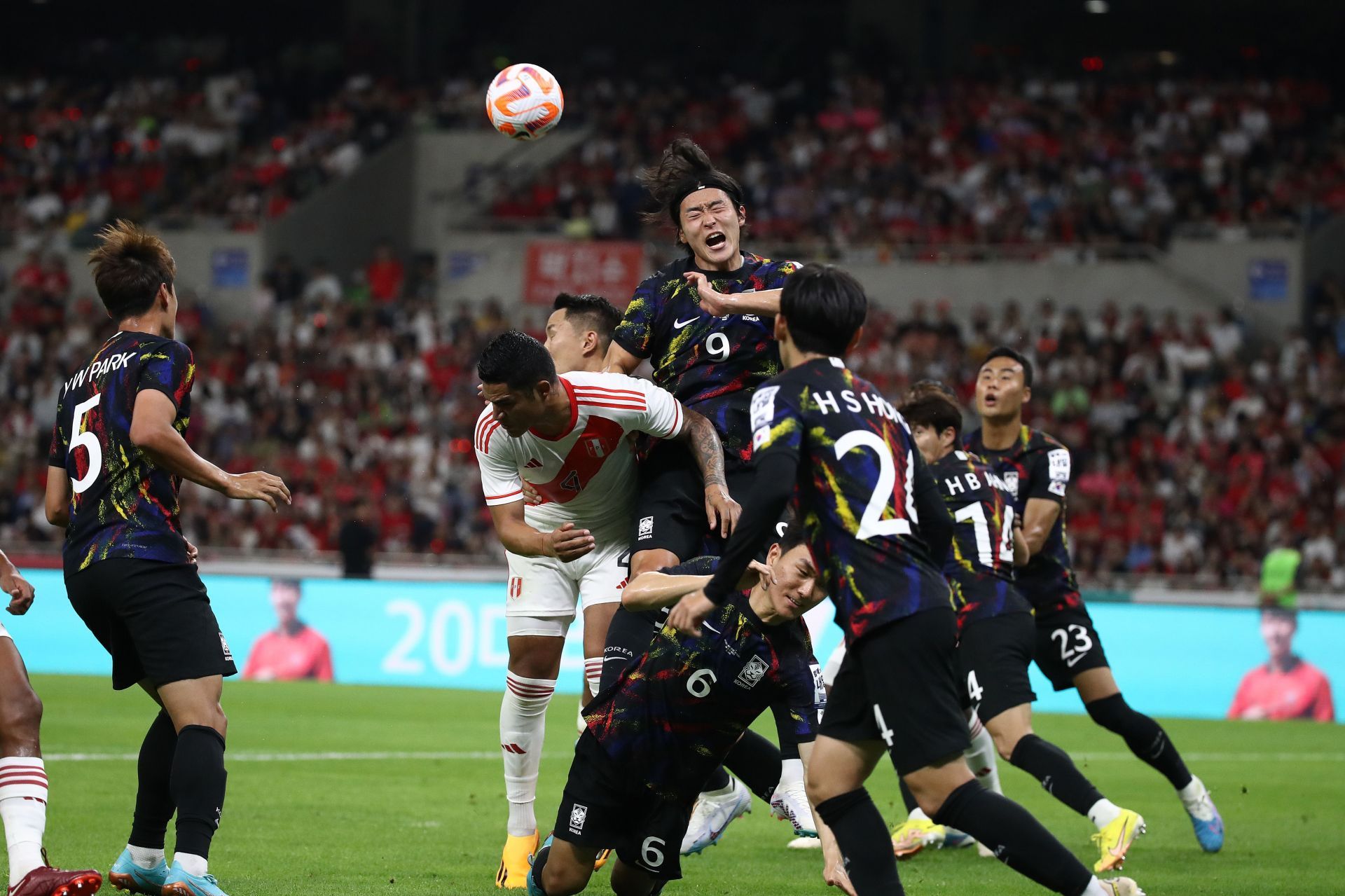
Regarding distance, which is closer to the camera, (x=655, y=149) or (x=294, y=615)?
(x=294, y=615)

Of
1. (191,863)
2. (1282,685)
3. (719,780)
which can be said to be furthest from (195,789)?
(1282,685)

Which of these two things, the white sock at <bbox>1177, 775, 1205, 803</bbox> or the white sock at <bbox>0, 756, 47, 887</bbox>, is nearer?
the white sock at <bbox>0, 756, 47, 887</bbox>

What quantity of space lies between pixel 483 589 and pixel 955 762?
1229 centimetres

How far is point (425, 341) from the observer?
27.0 metres

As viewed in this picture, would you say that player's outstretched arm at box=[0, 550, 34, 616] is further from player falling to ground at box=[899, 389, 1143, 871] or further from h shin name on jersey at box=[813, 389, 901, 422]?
player falling to ground at box=[899, 389, 1143, 871]

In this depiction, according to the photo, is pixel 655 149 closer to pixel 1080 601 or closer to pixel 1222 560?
pixel 1222 560

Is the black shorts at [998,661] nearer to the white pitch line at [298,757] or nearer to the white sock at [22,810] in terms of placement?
the white sock at [22,810]

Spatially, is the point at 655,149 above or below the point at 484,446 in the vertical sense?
above

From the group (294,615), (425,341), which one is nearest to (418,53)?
(425,341)

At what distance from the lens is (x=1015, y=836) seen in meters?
4.84

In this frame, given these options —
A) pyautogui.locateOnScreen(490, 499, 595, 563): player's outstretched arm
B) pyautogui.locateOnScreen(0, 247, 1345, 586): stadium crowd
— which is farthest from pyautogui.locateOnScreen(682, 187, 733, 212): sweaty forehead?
pyautogui.locateOnScreen(0, 247, 1345, 586): stadium crowd

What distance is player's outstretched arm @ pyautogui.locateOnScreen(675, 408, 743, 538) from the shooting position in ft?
21.0

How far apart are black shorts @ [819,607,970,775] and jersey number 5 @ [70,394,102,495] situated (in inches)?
114

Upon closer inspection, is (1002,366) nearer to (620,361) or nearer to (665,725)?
(620,361)
